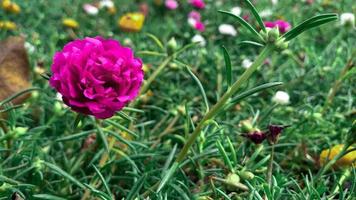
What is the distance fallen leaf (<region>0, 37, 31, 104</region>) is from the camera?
62.2 inches

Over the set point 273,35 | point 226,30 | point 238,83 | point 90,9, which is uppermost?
point 273,35

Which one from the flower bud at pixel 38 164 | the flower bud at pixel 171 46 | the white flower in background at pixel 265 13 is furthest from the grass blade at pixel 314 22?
the white flower in background at pixel 265 13

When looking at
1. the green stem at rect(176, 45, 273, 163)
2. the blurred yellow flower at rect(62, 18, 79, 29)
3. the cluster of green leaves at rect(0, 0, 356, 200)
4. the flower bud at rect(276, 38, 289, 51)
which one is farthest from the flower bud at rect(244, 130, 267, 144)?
the blurred yellow flower at rect(62, 18, 79, 29)

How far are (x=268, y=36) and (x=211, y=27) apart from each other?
1770mm

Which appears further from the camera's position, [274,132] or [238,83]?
[274,132]

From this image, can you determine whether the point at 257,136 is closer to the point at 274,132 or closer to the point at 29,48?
the point at 274,132

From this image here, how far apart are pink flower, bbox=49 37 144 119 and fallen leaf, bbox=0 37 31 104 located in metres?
0.63

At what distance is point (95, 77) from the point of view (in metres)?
1.00

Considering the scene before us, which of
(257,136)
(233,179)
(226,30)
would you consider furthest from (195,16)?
(233,179)

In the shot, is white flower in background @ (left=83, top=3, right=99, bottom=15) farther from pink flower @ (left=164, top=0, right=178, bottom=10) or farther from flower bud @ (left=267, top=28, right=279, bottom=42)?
flower bud @ (left=267, top=28, right=279, bottom=42)

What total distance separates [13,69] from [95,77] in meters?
0.74

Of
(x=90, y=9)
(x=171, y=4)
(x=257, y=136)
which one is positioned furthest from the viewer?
(x=171, y=4)

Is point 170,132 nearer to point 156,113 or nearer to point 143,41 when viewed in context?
point 156,113

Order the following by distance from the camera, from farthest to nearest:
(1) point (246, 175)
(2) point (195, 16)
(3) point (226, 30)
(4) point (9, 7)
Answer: (2) point (195, 16) → (3) point (226, 30) → (4) point (9, 7) → (1) point (246, 175)
